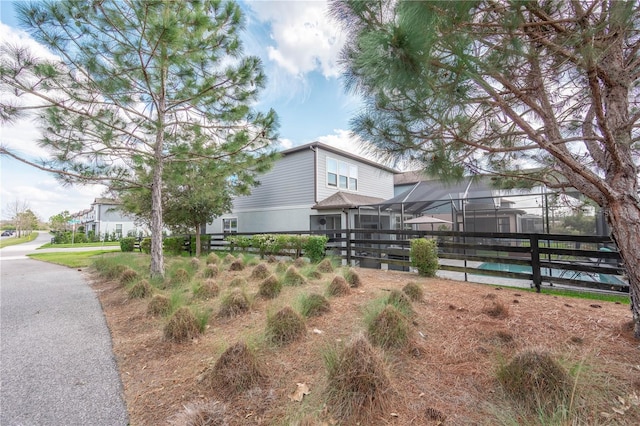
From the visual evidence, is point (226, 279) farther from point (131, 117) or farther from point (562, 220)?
point (562, 220)

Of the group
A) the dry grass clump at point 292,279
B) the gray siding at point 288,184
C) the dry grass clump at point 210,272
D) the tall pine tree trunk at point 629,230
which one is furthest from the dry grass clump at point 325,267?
the gray siding at point 288,184

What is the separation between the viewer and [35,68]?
14.9 feet

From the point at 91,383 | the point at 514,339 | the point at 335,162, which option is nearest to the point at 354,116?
the point at 514,339

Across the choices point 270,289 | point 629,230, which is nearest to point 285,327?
point 270,289

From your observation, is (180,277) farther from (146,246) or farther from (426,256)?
(146,246)

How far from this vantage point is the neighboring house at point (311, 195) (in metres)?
12.1

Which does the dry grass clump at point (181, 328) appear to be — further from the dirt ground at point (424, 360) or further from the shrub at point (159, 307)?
the shrub at point (159, 307)

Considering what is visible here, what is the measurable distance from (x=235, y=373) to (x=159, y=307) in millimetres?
2612

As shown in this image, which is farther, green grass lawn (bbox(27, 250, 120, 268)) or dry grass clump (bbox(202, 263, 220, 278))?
green grass lawn (bbox(27, 250, 120, 268))

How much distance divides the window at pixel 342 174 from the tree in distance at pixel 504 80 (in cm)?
943

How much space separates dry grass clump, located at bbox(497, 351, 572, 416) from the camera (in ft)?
5.71

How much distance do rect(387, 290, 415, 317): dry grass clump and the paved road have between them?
2.87 meters

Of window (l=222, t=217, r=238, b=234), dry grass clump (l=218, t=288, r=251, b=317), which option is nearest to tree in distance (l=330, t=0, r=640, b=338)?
dry grass clump (l=218, t=288, r=251, b=317)

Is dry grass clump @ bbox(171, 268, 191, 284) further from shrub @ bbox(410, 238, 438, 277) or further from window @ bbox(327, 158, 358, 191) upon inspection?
window @ bbox(327, 158, 358, 191)
